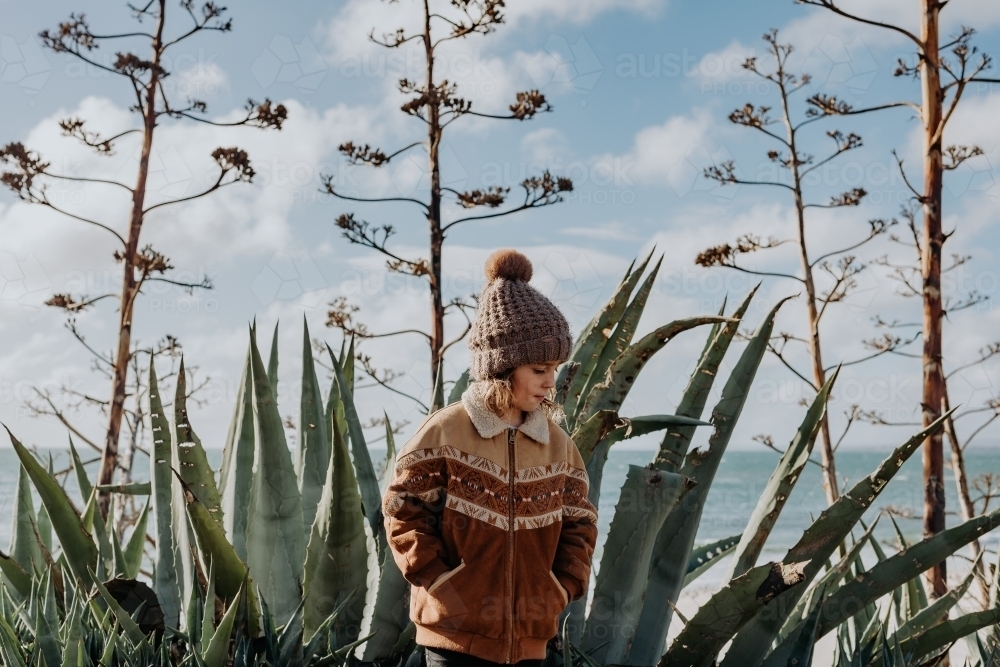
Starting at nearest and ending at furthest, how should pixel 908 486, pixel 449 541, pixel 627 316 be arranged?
pixel 449 541 → pixel 627 316 → pixel 908 486

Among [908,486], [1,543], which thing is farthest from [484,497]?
[908,486]

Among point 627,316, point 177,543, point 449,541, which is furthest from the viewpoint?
point 627,316

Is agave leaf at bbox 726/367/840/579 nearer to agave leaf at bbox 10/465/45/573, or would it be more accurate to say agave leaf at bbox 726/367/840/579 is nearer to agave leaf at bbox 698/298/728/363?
agave leaf at bbox 698/298/728/363

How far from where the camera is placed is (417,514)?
181 centimetres

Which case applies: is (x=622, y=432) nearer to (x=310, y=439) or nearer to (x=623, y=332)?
(x=623, y=332)

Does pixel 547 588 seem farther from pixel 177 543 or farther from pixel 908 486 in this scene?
pixel 908 486

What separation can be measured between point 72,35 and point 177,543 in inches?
201

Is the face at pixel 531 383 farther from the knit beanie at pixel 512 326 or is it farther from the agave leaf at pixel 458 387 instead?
the agave leaf at pixel 458 387

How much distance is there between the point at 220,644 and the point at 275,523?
0.48 meters

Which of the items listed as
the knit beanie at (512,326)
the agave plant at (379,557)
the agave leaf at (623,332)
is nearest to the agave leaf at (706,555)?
the agave plant at (379,557)

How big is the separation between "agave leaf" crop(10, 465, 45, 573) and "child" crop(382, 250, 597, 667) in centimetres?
165

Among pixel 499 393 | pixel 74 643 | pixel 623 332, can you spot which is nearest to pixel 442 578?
pixel 499 393

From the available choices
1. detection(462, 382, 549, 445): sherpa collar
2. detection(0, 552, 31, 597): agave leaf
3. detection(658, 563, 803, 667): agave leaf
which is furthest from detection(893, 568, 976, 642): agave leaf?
detection(0, 552, 31, 597): agave leaf

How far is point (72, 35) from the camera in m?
6.36
